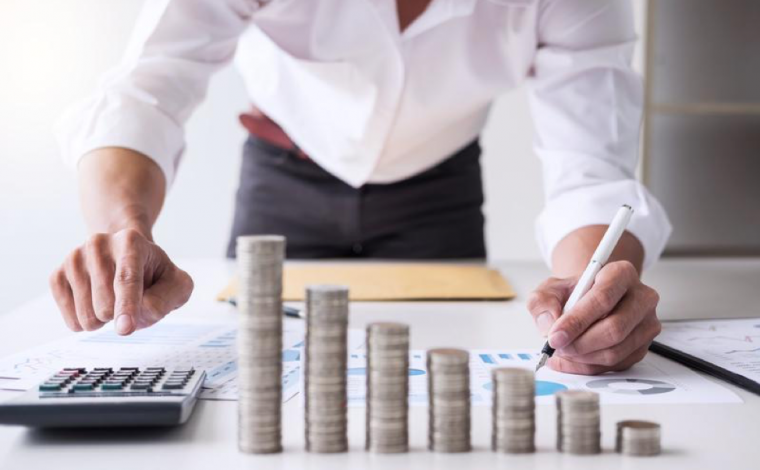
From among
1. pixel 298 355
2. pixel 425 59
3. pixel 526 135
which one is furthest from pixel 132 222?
pixel 526 135

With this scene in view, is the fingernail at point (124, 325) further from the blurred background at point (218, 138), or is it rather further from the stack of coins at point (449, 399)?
the blurred background at point (218, 138)

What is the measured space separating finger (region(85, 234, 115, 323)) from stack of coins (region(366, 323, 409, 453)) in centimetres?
34

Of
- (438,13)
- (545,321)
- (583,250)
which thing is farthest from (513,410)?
(438,13)

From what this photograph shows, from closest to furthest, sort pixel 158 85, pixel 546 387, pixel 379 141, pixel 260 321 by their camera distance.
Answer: pixel 260 321 < pixel 546 387 < pixel 158 85 < pixel 379 141

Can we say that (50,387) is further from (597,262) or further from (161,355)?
(597,262)

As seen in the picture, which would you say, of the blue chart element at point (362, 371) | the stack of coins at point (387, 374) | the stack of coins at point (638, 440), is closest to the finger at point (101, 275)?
the blue chart element at point (362, 371)

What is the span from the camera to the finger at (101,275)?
80 cm

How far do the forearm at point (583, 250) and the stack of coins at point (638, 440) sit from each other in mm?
437

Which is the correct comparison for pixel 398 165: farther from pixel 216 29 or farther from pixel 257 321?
pixel 257 321

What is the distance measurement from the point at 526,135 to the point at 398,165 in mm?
1912

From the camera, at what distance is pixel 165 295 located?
831 mm

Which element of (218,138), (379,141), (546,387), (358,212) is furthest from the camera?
(218,138)

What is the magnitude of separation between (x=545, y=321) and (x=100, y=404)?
434 mm

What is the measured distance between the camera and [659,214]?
1163 mm
